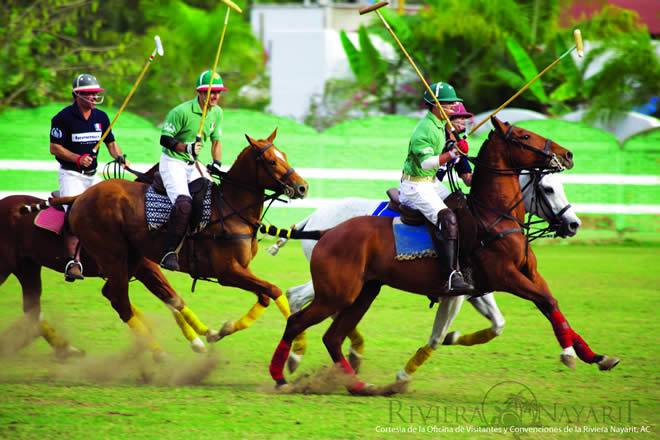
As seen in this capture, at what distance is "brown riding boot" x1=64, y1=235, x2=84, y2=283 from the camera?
813 centimetres

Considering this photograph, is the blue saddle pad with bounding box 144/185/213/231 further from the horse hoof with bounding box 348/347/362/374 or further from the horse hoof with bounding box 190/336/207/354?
the horse hoof with bounding box 348/347/362/374

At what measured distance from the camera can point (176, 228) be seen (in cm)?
762

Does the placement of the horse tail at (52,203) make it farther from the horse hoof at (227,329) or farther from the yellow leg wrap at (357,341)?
the yellow leg wrap at (357,341)

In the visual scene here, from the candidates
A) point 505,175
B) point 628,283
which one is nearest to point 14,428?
point 505,175

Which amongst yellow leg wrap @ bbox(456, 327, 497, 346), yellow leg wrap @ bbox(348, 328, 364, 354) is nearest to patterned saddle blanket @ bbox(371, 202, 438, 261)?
yellow leg wrap @ bbox(348, 328, 364, 354)

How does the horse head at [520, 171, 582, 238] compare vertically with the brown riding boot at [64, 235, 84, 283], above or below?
above

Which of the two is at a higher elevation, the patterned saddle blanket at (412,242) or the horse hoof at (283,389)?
the patterned saddle blanket at (412,242)

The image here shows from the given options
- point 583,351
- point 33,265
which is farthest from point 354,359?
point 33,265

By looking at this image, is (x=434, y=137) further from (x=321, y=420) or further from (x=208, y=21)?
(x=208, y=21)

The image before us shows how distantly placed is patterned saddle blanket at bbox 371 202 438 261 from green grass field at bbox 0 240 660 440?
Answer: 1171 millimetres

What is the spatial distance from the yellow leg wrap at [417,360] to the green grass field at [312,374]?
0.19 metres

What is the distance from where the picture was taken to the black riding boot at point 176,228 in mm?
Result: 7602

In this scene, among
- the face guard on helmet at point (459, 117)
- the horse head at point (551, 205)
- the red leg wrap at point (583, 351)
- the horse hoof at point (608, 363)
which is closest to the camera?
the horse hoof at point (608, 363)

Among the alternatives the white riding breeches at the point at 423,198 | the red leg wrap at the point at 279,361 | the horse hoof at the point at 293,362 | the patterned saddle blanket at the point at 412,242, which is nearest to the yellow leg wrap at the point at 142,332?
the horse hoof at the point at 293,362
